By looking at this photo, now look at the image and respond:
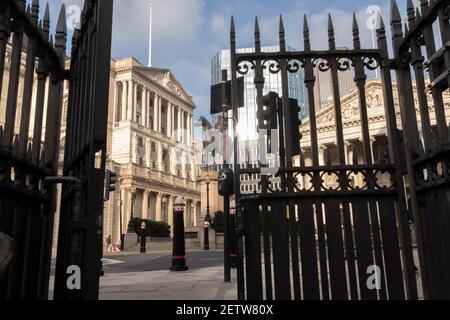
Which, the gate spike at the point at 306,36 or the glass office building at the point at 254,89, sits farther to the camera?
the glass office building at the point at 254,89

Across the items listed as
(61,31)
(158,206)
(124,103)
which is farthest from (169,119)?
(61,31)

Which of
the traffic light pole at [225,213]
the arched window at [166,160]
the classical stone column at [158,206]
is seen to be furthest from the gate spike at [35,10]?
the arched window at [166,160]

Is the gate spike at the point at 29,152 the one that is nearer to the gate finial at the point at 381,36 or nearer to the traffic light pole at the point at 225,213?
the gate finial at the point at 381,36

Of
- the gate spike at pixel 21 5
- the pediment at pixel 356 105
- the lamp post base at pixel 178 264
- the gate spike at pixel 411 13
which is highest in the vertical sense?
the pediment at pixel 356 105

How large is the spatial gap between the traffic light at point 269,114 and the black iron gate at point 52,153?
6.21 ft

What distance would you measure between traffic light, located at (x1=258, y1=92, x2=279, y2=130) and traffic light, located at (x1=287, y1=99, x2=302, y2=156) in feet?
0.57

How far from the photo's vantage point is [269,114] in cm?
468

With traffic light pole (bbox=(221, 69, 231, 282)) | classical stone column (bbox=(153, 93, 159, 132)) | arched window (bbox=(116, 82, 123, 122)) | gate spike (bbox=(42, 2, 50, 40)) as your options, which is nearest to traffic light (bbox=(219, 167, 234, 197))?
traffic light pole (bbox=(221, 69, 231, 282))

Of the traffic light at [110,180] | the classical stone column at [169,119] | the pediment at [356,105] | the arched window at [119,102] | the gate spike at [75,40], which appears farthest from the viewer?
the classical stone column at [169,119]

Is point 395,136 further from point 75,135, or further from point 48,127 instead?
point 48,127

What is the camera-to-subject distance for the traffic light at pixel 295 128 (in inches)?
178

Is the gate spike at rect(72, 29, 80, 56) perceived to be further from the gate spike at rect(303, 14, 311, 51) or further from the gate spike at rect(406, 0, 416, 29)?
the gate spike at rect(406, 0, 416, 29)

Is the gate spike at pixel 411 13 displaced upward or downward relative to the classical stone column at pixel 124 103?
downward

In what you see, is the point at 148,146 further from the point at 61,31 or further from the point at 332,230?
the point at 332,230
